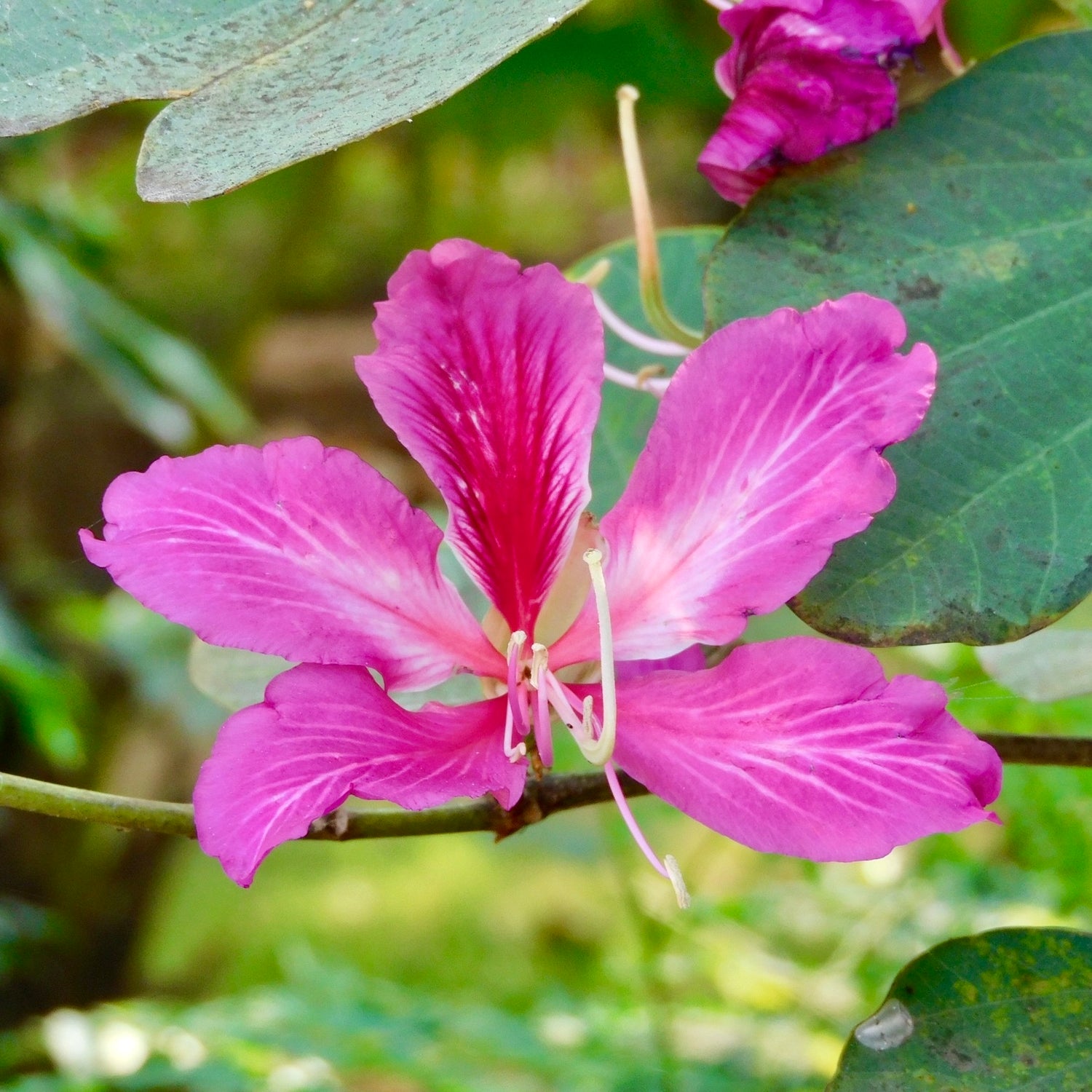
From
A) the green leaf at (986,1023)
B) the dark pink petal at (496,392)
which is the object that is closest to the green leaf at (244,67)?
the dark pink petal at (496,392)

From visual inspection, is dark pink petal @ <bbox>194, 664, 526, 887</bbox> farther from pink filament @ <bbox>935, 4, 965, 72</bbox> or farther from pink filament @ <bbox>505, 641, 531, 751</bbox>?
pink filament @ <bbox>935, 4, 965, 72</bbox>

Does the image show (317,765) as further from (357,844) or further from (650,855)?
(357,844)

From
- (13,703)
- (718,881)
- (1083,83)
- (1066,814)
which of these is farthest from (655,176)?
(1083,83)

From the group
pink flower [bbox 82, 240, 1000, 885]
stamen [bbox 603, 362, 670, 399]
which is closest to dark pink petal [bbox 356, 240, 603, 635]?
pink flower [bbox 82, 240, 1000, 885]

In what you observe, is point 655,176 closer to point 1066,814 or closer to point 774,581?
point 1066,814

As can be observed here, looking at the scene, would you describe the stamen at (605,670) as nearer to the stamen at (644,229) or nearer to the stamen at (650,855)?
the stamen at (650,855)

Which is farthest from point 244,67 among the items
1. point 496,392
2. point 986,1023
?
point 986,1023

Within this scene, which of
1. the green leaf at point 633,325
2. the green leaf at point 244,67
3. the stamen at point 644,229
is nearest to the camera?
the green leaf at point 244,67
